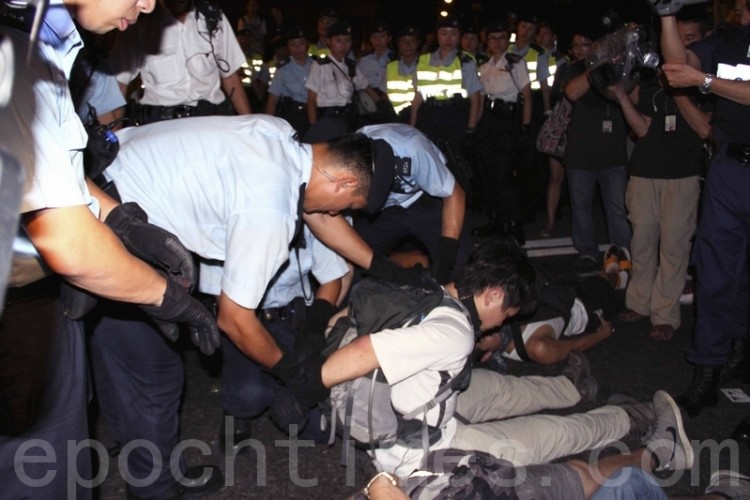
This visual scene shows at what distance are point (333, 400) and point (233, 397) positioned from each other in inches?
27.5

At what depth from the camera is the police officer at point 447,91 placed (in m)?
7.04

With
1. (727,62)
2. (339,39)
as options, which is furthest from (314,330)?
(339,39)

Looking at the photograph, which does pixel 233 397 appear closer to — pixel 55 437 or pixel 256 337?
pixel 256 337

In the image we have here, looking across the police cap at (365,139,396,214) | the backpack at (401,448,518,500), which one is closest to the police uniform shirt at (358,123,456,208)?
the police cap at (365,139,396,214)

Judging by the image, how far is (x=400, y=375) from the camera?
238 cm

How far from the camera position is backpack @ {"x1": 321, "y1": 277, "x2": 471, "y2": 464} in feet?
7.98

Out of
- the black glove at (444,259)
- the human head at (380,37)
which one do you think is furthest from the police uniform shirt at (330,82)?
the black glove at (444,259)

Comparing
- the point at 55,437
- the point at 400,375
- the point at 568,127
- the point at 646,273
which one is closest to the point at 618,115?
the point at 568,127

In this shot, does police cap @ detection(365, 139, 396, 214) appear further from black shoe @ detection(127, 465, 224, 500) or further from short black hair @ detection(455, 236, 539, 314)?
black shoe @ detection(127, 465, 224, 500)

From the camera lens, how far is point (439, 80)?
7.34m

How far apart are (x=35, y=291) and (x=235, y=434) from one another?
5.27 ft

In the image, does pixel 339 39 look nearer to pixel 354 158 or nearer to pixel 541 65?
pixel 541 65

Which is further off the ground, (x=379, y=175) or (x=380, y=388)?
(x=379, y=175)

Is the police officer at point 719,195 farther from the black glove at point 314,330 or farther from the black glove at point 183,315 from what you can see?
the black glove at point 183,315
